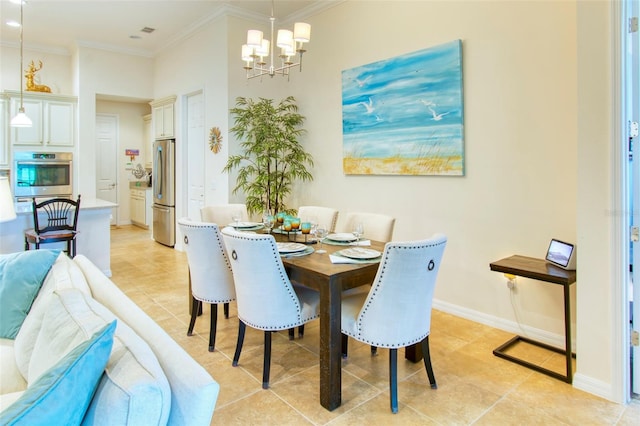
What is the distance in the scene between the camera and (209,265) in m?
2.89

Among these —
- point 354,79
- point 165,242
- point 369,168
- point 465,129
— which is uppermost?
→ point 354,79

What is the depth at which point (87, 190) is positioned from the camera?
22.0ft

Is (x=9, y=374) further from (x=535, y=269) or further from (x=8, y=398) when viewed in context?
(x=535, y=269)

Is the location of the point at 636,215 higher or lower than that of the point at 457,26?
lower

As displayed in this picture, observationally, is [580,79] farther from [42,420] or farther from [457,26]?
[42,420]

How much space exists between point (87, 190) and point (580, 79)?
22.9 feet

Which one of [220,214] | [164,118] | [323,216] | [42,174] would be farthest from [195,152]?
[323,216]

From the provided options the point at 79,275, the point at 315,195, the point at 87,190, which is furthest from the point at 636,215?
the point at 87,190

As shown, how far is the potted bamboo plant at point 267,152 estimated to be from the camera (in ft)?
15.9

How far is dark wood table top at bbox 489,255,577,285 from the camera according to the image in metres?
2.52

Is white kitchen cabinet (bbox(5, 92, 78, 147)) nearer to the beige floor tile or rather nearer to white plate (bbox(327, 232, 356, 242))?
white plate (bbox(327, 232, 356, 242))

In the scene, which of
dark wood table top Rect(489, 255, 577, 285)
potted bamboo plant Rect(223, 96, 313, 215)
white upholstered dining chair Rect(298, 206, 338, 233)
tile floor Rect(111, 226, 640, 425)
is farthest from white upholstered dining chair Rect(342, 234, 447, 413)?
potted bamboo plant Rect(223, 96, 313, 215)

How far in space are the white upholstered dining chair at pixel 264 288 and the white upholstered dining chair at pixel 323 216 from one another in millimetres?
1317

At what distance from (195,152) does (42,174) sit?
2671 millimetres
